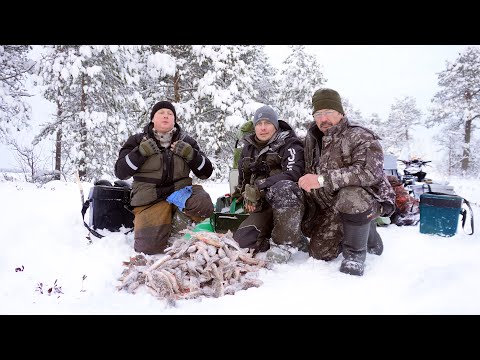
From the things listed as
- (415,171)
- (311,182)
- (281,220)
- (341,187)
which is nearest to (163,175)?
(281,220)

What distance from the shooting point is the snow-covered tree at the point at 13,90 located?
45.2ft

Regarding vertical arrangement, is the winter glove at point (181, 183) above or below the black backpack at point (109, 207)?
above

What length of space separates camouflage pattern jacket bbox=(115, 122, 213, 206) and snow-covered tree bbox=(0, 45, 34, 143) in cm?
1231

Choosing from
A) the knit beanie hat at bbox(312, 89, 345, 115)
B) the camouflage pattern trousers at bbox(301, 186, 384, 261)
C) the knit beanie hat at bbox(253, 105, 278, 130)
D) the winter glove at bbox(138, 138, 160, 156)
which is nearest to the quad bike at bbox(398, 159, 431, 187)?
the camouflage pattern trousers at bbox(301, 186, 384, 261)

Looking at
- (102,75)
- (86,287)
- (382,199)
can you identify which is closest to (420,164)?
(382,199)

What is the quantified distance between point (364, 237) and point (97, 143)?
37.0 feet

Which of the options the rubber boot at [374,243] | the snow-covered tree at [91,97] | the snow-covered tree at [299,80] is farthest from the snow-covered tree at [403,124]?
the rubber boot at [374,243]

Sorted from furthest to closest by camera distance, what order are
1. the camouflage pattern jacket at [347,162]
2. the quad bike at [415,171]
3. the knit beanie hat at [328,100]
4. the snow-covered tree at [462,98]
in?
the snow-covered tree at [462,98] → the quad bike at [415,171] → the knit beanie hat at [328,100] → the camouflage pattern jacket at [347,162]

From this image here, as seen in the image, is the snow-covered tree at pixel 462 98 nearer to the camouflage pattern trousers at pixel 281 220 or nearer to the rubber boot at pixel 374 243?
the rubber boot at pixel 374 243

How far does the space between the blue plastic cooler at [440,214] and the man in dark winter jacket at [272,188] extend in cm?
188

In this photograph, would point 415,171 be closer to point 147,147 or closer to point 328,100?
point 328,100

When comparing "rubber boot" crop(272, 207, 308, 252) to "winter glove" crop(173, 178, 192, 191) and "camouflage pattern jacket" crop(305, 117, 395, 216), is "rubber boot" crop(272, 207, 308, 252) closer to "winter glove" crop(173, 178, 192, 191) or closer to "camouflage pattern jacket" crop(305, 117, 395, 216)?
"camouflage pattern jacket" crop(305, 117, 395, 216)

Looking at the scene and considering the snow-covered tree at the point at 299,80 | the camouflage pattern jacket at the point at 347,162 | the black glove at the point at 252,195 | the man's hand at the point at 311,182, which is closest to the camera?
the camouflage pattern jacket at the point at 347,162

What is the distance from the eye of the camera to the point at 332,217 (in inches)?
136
